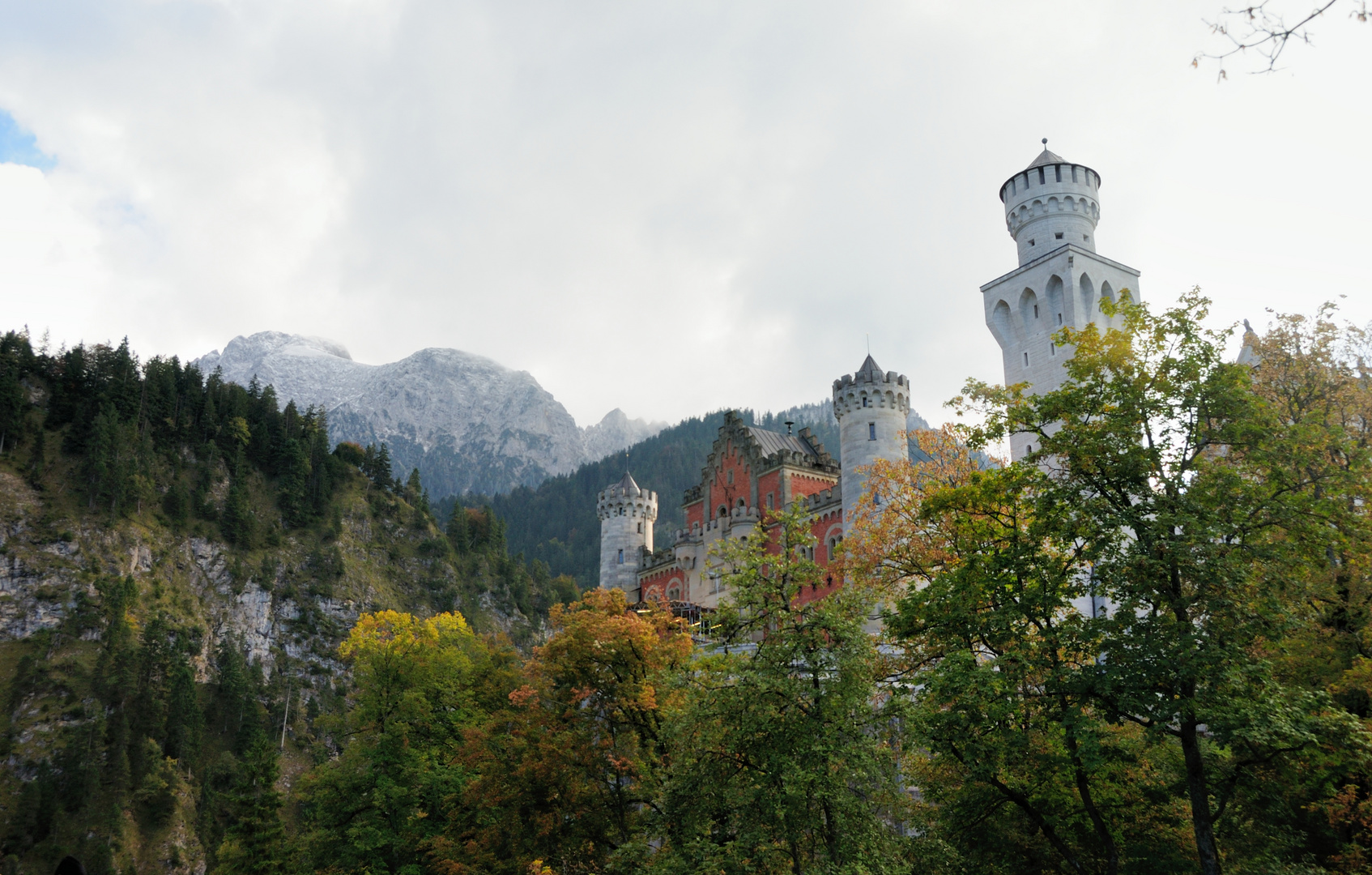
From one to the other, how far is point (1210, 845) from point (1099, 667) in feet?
11.9

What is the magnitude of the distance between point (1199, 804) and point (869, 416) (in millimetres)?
35109

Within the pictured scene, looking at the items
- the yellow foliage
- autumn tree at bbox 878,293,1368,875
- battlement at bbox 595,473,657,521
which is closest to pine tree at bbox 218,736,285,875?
the yellow foliage

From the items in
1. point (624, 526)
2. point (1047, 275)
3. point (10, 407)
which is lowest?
point (624, 526)

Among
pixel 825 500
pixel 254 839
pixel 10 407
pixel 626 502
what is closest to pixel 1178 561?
pixel 825 500

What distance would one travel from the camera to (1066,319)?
4512cm

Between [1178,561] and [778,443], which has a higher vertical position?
[778,443]

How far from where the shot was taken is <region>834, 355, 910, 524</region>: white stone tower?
5078cm

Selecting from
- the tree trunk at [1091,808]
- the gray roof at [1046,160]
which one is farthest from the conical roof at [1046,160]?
the tree trunk at [1091,808]

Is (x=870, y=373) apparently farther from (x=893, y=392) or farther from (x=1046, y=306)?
(x=1046, y=306)

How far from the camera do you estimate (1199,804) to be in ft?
56.4

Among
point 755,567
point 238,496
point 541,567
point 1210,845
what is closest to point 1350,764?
point 1210,845

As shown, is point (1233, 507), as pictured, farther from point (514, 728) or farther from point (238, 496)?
point (238, 496)

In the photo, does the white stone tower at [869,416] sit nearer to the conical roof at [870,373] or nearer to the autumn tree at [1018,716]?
the conical roof at [870,373]

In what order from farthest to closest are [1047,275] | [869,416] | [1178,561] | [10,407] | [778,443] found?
[10,407], [778,443], [869,416], [1047,275], [1178,561]
